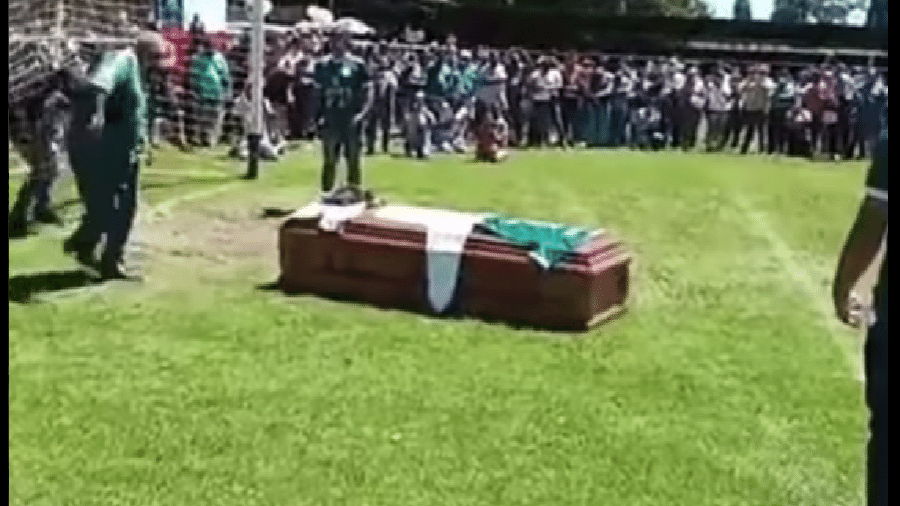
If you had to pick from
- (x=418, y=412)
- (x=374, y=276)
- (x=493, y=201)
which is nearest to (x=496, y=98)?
(x=493, y=201)

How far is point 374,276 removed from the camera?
10.5 metres

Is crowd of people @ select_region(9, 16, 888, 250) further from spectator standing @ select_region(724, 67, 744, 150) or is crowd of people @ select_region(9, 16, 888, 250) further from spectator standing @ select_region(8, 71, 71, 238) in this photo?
spectator standing @ select_region(8, 71, 71, 238)

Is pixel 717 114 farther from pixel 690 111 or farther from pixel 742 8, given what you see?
pixel 742 8

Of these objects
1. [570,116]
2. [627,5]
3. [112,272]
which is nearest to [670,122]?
[570,116]

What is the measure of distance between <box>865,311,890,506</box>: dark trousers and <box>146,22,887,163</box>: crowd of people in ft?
62.5

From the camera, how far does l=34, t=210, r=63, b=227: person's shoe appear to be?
13203 millimetres

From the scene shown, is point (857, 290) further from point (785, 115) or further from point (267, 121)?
point (785, 115)

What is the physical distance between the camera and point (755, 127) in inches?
1049

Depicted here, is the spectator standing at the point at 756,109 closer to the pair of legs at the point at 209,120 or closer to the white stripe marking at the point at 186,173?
the pair of legs at the point at 209,120

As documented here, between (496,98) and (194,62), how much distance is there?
18.5ft

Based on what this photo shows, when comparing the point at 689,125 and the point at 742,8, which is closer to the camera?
the point at 742,8

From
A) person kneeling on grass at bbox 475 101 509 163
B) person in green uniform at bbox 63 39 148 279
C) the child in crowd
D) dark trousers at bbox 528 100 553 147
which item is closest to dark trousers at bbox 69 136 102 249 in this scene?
person in green uniform at bbox 63 39 148 279

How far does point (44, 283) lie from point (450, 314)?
2.35m

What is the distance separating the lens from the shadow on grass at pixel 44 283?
10320 mm
